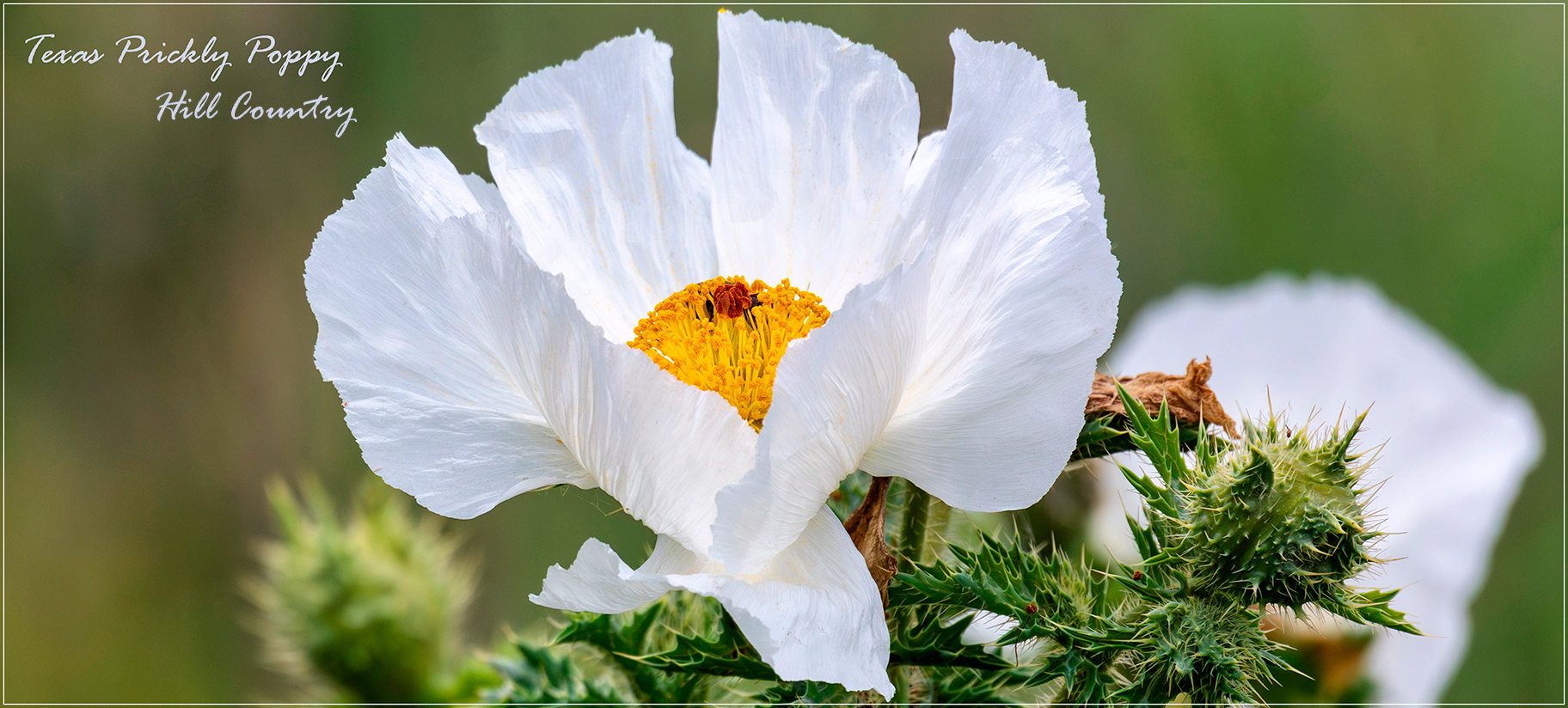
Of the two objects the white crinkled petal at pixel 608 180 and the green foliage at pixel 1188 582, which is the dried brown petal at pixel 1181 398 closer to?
the green foliage at pixel 1188 582

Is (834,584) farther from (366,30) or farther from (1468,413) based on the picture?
(366,30)

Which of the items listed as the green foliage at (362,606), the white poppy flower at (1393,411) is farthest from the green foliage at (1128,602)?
the white poppy flower at (1393,411)

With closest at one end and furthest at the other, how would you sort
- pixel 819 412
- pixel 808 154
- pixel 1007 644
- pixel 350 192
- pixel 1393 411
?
pixel 819 412
pixel 1007 644
pixel 808 154
pixel 1393 411
pixel 350 192

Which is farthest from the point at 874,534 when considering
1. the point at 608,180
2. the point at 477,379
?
the point at 608,180

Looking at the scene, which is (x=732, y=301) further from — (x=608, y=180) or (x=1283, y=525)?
(x=1283, y=525)

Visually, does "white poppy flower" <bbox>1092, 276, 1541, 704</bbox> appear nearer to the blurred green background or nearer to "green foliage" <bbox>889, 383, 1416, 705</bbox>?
"green foliage" <bbox>889, 383, 1416, 705</bbox>

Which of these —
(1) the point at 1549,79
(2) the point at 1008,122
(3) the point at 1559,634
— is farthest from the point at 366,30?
(3) the point at 1559,634
